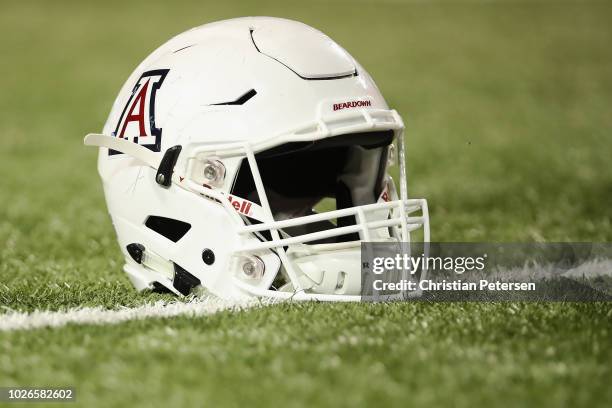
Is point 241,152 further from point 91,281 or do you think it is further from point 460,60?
point 460,60

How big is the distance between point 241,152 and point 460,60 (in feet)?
36.2

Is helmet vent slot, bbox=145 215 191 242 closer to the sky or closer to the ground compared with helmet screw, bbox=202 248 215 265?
closer to the sky

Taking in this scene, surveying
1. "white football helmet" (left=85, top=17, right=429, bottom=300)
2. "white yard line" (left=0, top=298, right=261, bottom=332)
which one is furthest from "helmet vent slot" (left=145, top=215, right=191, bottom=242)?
"white yard line" (left=0, top=298, right=261, bottom=332)

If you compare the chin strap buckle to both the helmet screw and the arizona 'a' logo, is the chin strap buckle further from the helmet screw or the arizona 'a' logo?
the helmet screw

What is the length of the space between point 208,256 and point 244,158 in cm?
40

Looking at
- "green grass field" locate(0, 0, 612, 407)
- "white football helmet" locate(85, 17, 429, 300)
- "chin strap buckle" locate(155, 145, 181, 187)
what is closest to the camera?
"green grass field" locate(0, 0, 612, 407)

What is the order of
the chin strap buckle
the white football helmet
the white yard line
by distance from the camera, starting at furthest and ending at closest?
the chin strap buckle → the white football helmet → the white yard line

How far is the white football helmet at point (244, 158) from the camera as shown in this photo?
3.31m

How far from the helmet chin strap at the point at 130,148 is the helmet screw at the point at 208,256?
0.38 meters

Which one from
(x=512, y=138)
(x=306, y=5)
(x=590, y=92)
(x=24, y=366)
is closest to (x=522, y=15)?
(x=306, y=5)

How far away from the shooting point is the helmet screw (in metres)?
3.39

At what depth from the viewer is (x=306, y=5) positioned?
19734 millimetres

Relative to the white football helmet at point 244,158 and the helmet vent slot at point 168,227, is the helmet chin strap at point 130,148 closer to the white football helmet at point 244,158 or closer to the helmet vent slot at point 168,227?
the white football helmet at point 244,158

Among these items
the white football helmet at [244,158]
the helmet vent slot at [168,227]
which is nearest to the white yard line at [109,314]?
the white football helmet at [244,158]
